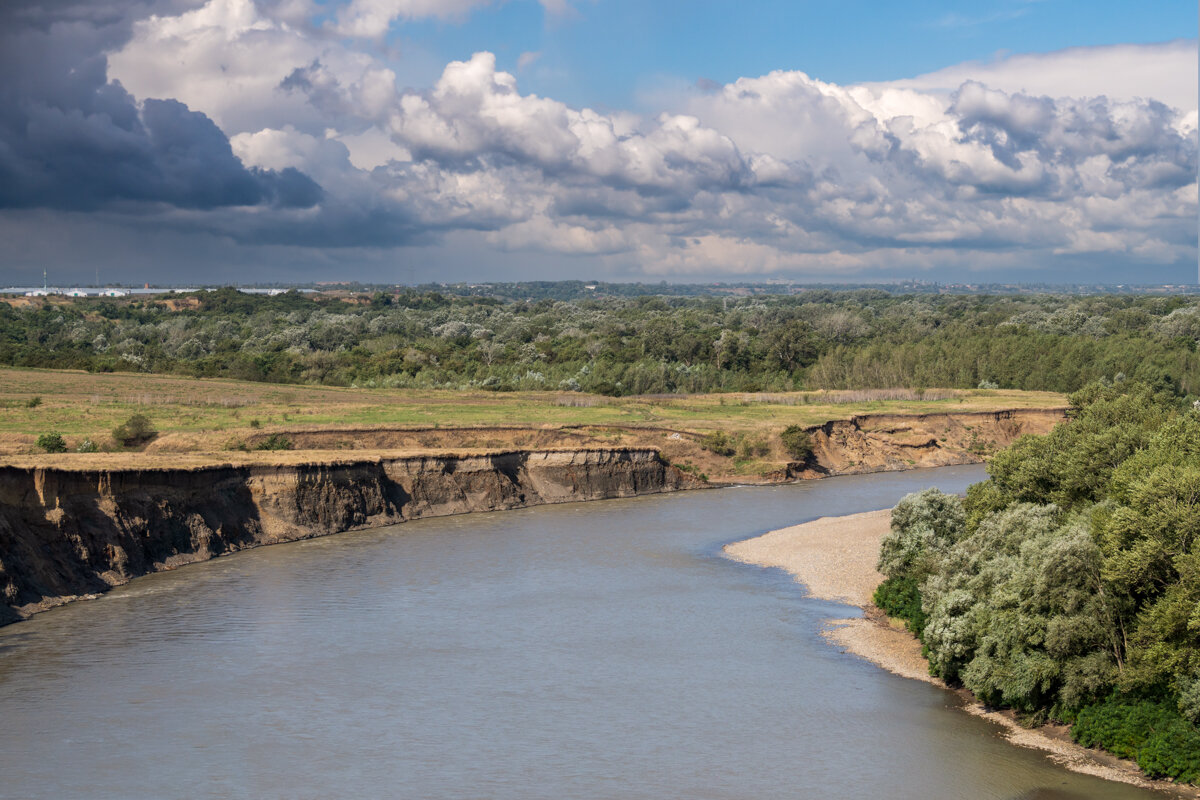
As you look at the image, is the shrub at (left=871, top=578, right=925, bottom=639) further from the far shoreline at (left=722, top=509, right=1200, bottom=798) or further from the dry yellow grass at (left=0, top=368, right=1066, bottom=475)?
the dry yellow grass at (left=0, top=368, right=1066, bottom=475)

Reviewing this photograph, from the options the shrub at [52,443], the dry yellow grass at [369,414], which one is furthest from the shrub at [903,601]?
the shrub at [52,443]

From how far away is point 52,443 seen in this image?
160 feet

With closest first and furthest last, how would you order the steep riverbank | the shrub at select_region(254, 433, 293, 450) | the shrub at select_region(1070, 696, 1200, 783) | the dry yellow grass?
the shrub at select_region(1070, 696, 1200, 783) → the steep riverbank → the dry yellow grass → the shrub at select_region(254, 433, 293, 450)

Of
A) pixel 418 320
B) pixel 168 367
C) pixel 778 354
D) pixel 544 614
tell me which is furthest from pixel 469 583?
pixel 418 320

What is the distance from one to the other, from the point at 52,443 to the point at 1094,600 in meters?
44.3

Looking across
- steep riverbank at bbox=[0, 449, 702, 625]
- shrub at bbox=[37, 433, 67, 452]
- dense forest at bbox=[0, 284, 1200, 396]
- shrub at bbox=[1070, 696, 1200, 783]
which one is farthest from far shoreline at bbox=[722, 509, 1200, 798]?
dense forest at bbox=[0, 284, 1200, 396]

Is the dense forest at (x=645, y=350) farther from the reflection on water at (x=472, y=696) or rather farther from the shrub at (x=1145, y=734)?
Result: the shrub at (x=1145, y=734)

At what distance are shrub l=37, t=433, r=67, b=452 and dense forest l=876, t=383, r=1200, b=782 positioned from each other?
38.6m

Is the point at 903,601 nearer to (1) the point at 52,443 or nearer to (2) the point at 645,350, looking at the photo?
(1) the point at 52,443

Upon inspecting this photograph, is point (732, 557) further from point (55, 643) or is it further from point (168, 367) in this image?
point (168, 367)

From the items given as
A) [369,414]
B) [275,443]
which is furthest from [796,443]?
[275,443]

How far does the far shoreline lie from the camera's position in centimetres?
2294

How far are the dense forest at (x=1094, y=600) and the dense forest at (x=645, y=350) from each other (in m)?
70.0

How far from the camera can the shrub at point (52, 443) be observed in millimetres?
48750
